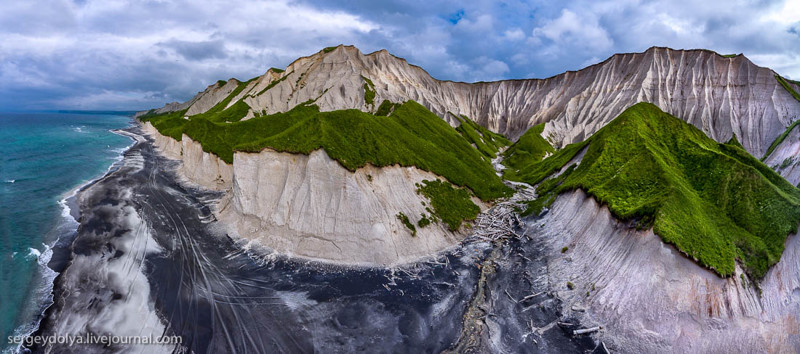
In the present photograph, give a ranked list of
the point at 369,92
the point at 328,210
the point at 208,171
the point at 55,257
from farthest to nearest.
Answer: the point at 369,92
the point at 208,171
the point at 328,210
the point at 55,257

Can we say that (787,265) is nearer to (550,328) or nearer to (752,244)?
(752,244)

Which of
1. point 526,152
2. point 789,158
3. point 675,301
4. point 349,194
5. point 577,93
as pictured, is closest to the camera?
point 675,301

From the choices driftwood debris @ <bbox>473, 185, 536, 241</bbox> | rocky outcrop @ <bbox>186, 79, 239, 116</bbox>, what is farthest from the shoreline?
rocky outcrop @ <bbox>186, 79, 239, 116</bbox>

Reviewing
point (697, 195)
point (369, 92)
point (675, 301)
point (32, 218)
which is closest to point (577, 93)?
point (369, 92)

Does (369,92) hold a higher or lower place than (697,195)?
higher

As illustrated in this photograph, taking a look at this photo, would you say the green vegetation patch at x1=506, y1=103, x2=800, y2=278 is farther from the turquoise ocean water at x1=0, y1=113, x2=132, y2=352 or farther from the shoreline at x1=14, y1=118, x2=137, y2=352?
the turquoise ocean water at x1=0, y1=113, x2=132, y2=352

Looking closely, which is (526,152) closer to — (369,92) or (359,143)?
(369,92)

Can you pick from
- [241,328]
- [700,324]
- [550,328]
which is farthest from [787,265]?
[241,328]

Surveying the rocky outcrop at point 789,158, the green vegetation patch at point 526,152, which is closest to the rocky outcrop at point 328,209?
the green vegetation patch at point 526,152
